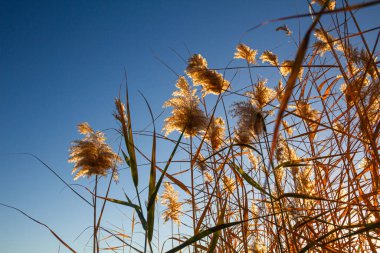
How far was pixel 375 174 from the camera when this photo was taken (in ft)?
5.57

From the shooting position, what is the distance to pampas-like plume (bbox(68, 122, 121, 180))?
11.1 feet

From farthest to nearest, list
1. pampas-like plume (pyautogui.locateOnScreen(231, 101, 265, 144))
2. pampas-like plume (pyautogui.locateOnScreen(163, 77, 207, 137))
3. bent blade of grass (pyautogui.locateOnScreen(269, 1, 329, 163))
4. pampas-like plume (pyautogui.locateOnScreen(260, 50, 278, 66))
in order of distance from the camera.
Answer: pampas-like plume (pyautogui.locateOnScreen(260, 50, 278, 66)) → pampas-like plume (pyautogui.locateOnScreen(163, 77, 207, 137)) → pampas-like plume (pyautogui.locateOnScreen(231, 101, 265, 144)) → bent blade of grass (pyautogui.locateOnScreen(269, 1, 329, 163))

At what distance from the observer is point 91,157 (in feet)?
11.0

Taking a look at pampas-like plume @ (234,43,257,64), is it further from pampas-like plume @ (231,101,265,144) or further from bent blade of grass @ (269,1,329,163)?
bent blade of grass @ (269,1,329,163)

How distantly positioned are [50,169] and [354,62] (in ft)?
6.54

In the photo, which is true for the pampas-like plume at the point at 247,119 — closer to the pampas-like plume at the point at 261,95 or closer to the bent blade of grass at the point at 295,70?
the pampas-like plume at the point at 261,95

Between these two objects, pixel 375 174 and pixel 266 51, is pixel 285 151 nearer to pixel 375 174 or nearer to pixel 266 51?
pixel 266 51

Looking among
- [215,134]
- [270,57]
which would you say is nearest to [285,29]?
[270,57]

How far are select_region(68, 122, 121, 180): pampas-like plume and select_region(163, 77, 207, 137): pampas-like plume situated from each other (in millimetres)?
705

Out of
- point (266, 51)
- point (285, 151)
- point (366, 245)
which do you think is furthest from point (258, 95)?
point (366, 245)

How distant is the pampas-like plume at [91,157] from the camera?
11.1 ft

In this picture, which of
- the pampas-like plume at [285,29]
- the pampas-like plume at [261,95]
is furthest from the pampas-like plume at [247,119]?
the pampas-like plume at [285,29]

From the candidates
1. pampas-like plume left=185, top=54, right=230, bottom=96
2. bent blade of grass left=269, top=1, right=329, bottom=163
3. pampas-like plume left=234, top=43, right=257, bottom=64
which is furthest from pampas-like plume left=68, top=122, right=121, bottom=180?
bent blade of grass left=269, top=1, right=329, bottom=163

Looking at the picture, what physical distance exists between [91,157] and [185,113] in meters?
1.15
